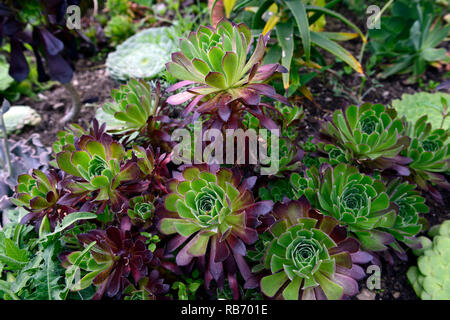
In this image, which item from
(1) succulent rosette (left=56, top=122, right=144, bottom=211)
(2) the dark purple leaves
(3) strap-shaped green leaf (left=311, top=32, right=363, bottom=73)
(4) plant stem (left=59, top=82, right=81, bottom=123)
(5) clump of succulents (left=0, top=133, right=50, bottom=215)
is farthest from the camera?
(4) plant stem (left=59, top=82, right=81, bottom=123)

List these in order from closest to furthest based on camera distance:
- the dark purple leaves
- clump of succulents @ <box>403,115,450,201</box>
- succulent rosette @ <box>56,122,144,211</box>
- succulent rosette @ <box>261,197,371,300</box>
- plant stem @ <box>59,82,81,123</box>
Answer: succulent rosette @ <box>261,197,371,300</box> < succulent rosette @ <box>56,122,144,211</box> < clump of succulents @ <box>403,115,450,201</box> < the dark purple leaves < plant stem @ <box>59,82,81,123</box>

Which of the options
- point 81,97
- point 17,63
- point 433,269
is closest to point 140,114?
point 17,63

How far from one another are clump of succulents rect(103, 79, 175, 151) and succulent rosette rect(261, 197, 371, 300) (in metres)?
0.62

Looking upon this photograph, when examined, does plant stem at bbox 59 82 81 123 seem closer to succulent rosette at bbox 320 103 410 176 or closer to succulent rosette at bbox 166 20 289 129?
succulent rosette at bbox 166 20 289 129

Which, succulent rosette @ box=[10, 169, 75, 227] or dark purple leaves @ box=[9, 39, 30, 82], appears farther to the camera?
dark purple leaves @ box=[9, 39, 30, 82]

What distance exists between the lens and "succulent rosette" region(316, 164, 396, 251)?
1.18m

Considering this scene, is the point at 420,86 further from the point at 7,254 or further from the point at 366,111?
the point at 7,254

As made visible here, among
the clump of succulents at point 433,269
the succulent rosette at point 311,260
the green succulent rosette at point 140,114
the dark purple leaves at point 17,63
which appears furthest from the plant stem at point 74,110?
the clump of succulents at point 433,269

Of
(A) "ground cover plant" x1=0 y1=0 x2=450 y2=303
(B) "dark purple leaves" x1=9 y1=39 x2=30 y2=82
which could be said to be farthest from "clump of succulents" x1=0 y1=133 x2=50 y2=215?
(B) "dark purple leaves" x1=9 y1=39 x2=30 y2=82

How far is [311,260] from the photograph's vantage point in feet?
3.50

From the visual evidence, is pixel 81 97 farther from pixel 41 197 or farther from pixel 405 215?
pixel 405 215

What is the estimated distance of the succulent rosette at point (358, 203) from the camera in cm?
118

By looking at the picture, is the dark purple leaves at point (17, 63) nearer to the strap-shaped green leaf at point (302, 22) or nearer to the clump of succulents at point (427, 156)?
the strap-shaped green leaf at point (302, 22)
